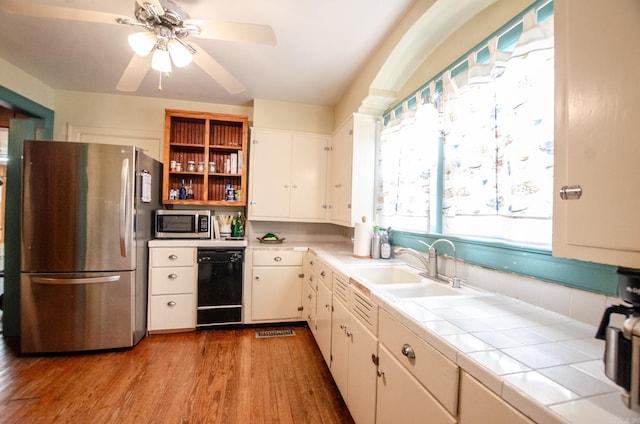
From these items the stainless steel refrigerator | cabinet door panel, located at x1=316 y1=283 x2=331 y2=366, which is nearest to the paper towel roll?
cabinet door panel, located at x1=316 y1=283 x2=331 y2=366

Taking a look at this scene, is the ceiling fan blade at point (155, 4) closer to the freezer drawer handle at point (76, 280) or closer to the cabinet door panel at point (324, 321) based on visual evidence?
the cabinet door panel at point (324, 321)

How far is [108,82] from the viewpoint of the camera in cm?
280

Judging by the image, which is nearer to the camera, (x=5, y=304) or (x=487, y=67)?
(x=487, y=67)

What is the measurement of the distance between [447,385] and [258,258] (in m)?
2.29

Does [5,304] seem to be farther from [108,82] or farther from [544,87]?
[544,87]

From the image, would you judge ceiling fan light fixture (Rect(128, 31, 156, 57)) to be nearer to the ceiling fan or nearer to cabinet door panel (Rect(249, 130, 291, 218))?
the ceiling fan

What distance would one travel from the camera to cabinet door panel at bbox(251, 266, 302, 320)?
2.83 m

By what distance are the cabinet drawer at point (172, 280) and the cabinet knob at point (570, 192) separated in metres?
2.84

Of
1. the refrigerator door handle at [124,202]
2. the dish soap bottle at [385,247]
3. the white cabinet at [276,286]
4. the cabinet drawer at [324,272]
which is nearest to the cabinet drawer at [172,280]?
the refrigerator door handle at [124,202]

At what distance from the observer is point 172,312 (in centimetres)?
266

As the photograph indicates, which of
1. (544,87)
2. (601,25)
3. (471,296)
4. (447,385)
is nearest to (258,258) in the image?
(471,296)

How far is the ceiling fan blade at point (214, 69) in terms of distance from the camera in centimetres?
163

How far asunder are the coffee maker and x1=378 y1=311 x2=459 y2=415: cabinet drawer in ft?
1.04

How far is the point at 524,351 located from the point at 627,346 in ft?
0.88
